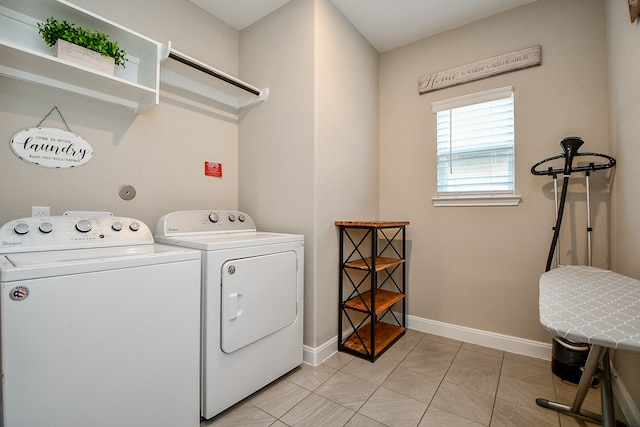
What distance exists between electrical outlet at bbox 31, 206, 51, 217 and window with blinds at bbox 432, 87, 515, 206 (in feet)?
8.90

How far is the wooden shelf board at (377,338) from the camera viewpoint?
2142 mm

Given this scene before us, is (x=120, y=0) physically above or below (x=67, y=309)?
above

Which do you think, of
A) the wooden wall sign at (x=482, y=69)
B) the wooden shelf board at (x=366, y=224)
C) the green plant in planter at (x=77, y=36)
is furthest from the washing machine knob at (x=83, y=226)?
the wooden wall sign at (x=482, y=69)

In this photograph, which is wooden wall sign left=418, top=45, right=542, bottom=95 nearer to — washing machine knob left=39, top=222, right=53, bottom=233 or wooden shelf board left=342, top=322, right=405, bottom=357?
wooden shelf board left=342, top=322, right=405, bottom=357

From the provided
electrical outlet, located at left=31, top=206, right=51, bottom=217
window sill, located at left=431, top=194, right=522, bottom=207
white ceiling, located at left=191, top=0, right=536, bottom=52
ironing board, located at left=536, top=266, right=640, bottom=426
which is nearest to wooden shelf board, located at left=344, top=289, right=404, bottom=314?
window sill, located at left=431, top=194, right=522, bottom=207

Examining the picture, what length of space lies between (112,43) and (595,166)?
2955mm

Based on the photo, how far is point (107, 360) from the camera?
1.07 meters

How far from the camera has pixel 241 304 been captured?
1.54 meters

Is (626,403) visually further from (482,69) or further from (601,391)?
(482,69)

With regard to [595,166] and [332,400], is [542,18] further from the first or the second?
[332,400]

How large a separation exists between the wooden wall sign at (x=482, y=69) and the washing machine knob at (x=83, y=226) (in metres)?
2.66

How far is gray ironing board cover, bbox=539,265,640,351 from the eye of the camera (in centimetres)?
75

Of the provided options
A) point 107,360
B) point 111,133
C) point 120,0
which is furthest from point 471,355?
point 120,0

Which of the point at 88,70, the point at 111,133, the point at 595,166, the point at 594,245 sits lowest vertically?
the point at 594,245
